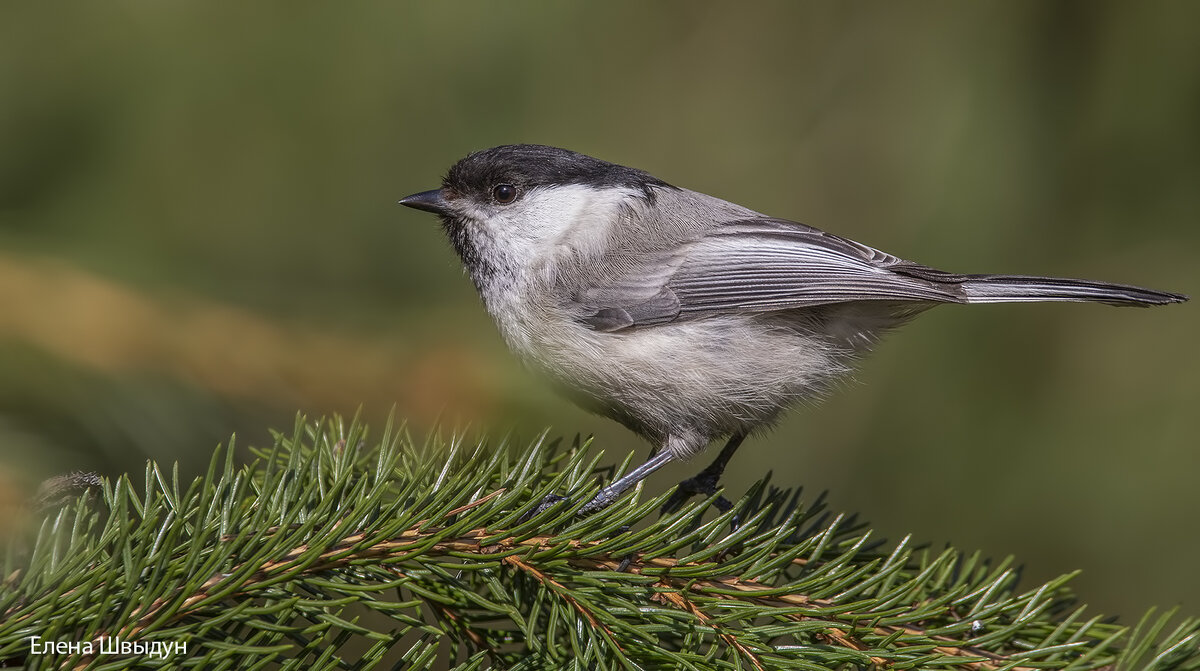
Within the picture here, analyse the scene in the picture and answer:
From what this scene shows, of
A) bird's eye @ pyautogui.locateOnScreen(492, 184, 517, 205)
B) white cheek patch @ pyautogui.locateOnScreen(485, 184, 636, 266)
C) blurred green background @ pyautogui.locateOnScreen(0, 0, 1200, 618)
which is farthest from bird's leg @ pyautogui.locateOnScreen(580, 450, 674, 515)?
bird's eye @ pyautogui.locateOnScreen(492, 184, 517, 205)

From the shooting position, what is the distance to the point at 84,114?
1701 millimetres

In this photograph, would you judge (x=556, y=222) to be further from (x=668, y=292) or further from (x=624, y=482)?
(x=624, y=482)

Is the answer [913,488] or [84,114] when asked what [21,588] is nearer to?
[84,114]

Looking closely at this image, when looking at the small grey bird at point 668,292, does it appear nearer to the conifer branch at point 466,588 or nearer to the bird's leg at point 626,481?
the bird's leg at point 626,481

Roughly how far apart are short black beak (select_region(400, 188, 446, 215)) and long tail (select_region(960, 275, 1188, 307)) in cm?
99

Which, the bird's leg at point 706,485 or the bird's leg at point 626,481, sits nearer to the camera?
the bird's leg at point 626,481

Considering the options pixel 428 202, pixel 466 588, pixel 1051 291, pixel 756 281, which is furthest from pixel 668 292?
pixel 466 588

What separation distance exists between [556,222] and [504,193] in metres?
0.12

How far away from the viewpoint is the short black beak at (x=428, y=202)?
1.75m

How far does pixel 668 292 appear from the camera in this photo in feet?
5.53

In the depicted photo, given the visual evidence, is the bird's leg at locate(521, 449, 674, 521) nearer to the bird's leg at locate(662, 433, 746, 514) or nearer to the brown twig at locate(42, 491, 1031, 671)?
the bird's leg at locate(662, 433, 746, 514)

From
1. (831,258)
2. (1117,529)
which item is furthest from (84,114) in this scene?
(1117,529)

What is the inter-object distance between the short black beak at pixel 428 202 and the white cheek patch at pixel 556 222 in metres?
0.10

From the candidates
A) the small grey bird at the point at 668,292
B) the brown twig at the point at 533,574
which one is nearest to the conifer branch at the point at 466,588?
the brown twig at the point at 533,574
